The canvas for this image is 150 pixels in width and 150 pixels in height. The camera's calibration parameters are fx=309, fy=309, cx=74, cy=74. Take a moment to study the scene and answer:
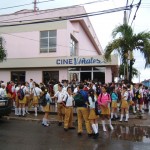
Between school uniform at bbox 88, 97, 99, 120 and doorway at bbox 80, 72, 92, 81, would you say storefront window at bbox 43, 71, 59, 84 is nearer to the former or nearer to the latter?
doorway at bbox 80, 72, 92, 81

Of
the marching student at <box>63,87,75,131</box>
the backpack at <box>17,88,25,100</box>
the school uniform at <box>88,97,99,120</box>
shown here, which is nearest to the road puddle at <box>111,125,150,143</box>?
the school uniform at <box>88,97,99,120</box>

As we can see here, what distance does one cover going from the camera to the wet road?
916 cm

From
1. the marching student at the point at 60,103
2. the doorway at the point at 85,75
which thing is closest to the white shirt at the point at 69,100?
the marching student at the point at 60,103

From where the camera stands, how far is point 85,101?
1105 centimetres

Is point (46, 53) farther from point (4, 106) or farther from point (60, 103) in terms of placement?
point (60, 103)

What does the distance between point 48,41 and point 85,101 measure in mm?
16885

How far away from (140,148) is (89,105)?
258cm

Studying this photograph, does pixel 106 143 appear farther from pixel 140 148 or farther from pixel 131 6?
pixel 131 6

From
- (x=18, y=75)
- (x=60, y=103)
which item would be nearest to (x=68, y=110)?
(x=60, y=103)

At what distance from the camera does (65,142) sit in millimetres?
9836

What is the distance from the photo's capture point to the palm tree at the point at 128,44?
58.1 ft

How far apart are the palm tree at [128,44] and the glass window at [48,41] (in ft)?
31.1

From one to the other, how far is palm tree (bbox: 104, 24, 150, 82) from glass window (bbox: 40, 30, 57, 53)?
9.47 metres

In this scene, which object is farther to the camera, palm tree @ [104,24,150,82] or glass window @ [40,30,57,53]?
glass window @ [40,30,57,53]
